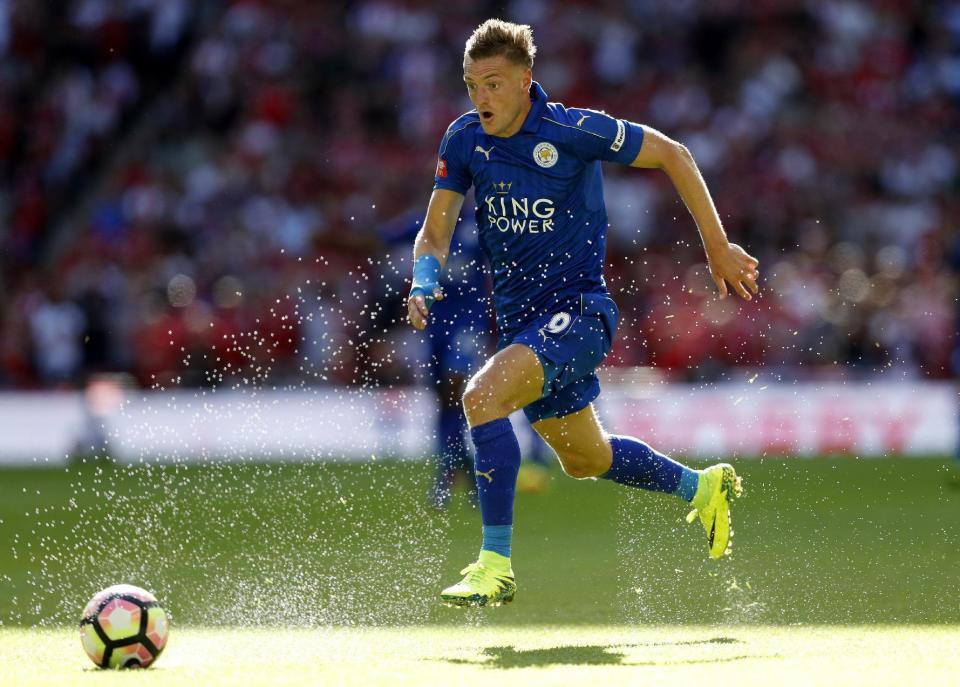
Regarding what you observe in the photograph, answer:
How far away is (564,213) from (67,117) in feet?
46.7

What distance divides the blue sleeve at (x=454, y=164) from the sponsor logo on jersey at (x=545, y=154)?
1.06 feet

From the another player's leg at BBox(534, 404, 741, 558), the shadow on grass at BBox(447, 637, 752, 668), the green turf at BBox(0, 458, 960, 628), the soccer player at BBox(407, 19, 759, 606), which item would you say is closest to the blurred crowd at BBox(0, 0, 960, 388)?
the green turf at BBox(0, 458, 960, 628)

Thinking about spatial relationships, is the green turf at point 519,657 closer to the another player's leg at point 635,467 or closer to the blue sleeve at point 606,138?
the another player's leg at point 635,467

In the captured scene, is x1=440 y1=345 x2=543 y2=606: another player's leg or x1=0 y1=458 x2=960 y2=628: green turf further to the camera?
x1=0 y1=458 x2=960 y2=628: green turf

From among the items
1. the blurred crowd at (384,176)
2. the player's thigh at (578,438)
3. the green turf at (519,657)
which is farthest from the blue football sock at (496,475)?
the blurred crowd at (384,176)

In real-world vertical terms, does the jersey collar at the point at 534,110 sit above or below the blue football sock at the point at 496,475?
above

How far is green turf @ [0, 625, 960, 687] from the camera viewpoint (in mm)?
4676

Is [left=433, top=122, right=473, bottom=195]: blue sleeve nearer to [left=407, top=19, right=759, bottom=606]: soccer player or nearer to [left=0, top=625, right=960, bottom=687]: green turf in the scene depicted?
[left=407, top=19, right=759, bottom=606]: soccer player

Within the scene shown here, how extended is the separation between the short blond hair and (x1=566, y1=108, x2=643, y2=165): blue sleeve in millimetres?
322

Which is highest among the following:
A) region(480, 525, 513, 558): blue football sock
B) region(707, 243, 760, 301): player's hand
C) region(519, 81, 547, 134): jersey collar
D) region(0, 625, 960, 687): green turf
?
region(519, 81, 547, 134): jersey collar

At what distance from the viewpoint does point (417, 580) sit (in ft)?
23.4

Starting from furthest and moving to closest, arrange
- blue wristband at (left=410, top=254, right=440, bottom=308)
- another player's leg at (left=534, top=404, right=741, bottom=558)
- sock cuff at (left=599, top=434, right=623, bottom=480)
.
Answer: sock cuff at (left=599, top=434, right=623, bottom=480)
another player's leg at (left=534, top=404, right=741, bottom=558)
blue wristband at (left=410, top=254, right=440, bottom=308)

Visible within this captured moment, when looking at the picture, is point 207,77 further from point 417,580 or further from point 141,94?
point 417,580

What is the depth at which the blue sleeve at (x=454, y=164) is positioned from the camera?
20.8ft
